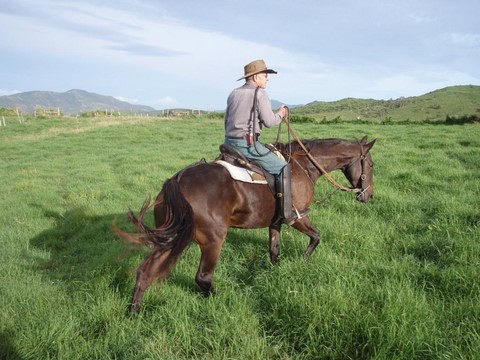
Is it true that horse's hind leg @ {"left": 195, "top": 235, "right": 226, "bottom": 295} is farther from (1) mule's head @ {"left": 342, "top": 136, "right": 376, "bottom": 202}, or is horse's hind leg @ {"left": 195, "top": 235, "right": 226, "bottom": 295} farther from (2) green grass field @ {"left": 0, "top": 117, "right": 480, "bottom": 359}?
(1) mule's head @ {"left": 342, "top": 136, "right": 376, "bottom": 202}

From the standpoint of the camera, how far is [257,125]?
16.2ft

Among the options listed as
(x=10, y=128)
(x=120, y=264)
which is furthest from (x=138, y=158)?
(x=10, y=128)

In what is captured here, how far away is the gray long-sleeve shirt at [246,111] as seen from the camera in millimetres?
4781

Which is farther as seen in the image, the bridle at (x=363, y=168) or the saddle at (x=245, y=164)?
the bridle at (x=363, y=168)

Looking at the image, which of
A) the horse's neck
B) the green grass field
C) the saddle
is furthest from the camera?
the horse's neck

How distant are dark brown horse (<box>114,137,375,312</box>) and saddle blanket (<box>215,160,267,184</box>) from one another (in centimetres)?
6

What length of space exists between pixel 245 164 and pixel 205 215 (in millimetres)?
990

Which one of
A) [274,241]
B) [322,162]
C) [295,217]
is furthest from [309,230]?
[322,162]

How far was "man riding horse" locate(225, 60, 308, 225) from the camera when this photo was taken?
480cm

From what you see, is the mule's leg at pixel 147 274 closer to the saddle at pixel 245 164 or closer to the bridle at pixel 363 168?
the saddle at pixel 245 164

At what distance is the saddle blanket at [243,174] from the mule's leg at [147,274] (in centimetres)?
133

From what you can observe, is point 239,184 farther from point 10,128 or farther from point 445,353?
point 10,128

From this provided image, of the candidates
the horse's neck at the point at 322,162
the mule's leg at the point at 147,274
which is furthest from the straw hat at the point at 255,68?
the mule's leg at the point at 147,274

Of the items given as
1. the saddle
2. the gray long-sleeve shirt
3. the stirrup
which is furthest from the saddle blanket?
the stirrup
